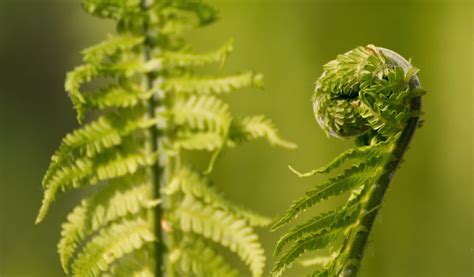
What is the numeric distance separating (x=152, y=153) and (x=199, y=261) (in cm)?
15

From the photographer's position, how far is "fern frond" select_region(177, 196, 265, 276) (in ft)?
3.49

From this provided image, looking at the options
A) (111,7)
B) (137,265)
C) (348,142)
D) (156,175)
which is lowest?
(137,265)

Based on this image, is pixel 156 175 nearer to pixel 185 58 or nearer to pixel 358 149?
pixel 185 58

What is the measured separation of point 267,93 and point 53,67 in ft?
11.5

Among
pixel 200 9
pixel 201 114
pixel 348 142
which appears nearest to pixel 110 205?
pixel 201 114

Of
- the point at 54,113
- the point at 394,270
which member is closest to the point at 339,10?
the point at 394,270

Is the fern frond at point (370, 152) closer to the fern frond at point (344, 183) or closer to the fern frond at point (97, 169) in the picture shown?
the fern frond at point (344, 183)

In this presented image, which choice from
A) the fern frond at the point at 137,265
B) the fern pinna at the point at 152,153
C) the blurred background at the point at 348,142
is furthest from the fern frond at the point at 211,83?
the blurred background at the point at 348,142

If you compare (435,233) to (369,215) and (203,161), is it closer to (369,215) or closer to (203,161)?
(203,161)

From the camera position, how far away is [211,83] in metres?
1.15

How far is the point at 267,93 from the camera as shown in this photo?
4508 millimetres

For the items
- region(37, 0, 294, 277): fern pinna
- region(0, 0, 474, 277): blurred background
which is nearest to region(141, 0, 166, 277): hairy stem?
region(37, 0, 294, 277): fern pinna

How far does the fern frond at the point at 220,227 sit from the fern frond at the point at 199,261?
20 mm

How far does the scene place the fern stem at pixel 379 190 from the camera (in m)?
0.89
